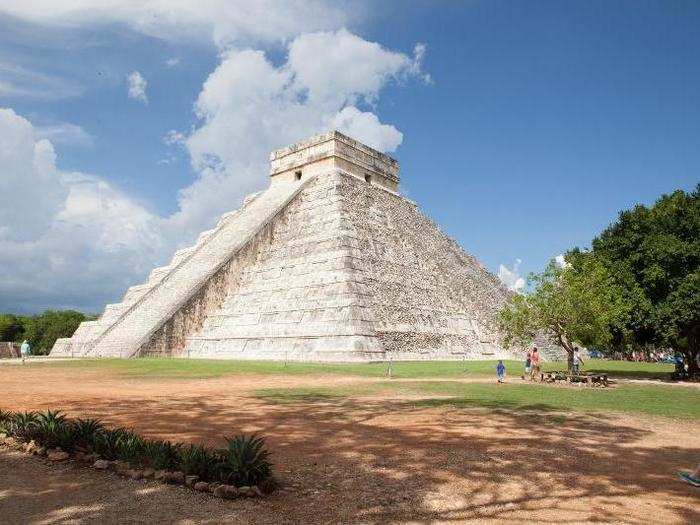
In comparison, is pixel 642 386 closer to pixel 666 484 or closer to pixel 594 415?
pixel 594 415

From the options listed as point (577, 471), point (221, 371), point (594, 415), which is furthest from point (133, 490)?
point (221, 371)

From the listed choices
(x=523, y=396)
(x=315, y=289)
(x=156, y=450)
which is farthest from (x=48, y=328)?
(x=156, y=450)

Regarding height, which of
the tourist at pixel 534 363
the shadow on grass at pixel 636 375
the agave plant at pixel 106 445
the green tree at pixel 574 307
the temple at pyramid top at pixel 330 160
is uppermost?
the temple at pyramid top at pixel 330 160

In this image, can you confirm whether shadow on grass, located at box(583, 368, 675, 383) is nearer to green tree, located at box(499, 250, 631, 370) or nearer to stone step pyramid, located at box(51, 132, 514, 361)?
green tree, located at box(499, 250, 631, 370)

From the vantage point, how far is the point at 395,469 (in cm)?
598

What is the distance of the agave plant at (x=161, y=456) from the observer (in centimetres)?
560

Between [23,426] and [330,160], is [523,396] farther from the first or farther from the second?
[330,160]

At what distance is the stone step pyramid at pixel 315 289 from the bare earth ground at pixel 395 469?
1283 centimetres

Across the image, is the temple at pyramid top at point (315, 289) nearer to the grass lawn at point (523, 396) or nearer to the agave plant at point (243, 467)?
the grass lawn at point (523, 396)

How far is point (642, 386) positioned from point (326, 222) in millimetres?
16948

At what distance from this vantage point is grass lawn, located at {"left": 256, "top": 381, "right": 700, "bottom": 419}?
436 inches

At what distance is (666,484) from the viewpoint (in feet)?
18.6

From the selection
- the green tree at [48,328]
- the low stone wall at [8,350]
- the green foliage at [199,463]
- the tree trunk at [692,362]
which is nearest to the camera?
the green foliage at [199,463]

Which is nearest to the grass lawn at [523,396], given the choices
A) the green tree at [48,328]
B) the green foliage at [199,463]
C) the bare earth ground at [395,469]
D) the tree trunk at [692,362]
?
the bare earth ground at [395,469]
